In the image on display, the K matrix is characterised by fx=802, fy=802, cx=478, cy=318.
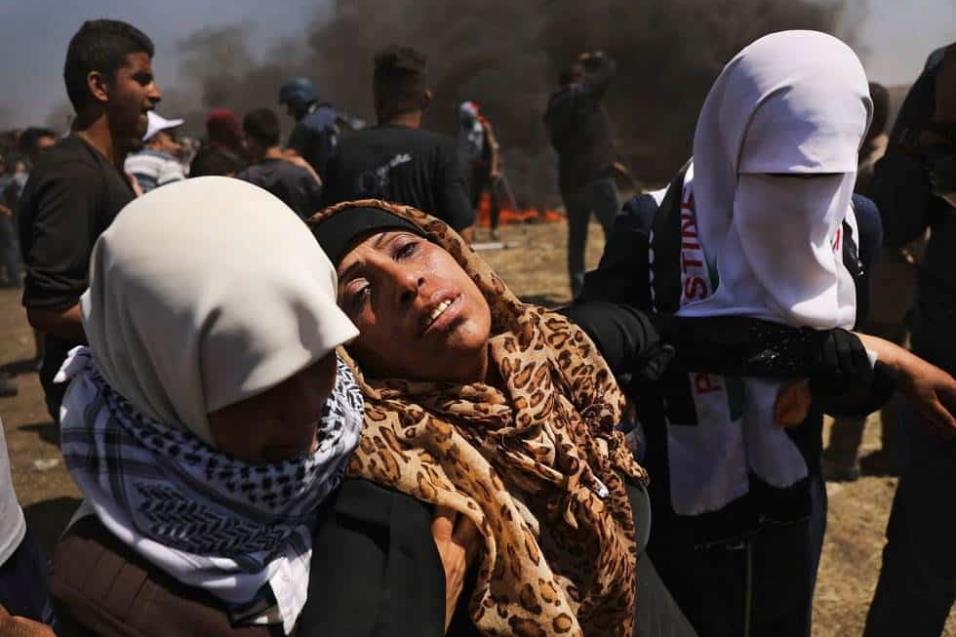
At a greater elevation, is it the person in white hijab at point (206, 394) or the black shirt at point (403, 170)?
the person in white hijab at point (206, 394)

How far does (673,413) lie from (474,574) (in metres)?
0.74

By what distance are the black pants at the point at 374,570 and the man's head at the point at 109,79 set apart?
231 cm

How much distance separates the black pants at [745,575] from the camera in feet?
6.23

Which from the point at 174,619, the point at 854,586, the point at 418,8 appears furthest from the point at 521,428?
the point at 418,8

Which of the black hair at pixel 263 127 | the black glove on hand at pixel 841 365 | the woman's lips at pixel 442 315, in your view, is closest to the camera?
the woman's lips at pixel 442 315

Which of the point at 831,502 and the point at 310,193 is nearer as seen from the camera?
the point at 831,502

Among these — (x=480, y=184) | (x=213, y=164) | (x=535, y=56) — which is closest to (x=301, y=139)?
(x=213, y=164)

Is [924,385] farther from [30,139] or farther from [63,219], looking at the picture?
[30,139]

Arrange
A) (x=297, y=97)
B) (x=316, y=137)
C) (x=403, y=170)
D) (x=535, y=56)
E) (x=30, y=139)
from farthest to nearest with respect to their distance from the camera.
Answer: (x=535, y=56)
(x=30, y=139)
(x=297, y=97)
(x=316, y=137)
(x=403, y=170)

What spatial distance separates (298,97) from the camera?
257 inches

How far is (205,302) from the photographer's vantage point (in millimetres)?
941

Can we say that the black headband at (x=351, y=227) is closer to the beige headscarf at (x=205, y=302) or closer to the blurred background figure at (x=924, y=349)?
the beige headscarf at (x=205, y=302)

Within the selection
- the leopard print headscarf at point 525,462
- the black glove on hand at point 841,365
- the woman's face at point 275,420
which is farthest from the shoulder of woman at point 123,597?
the black glove on hand at point 841,365

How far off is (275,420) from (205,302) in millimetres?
192
